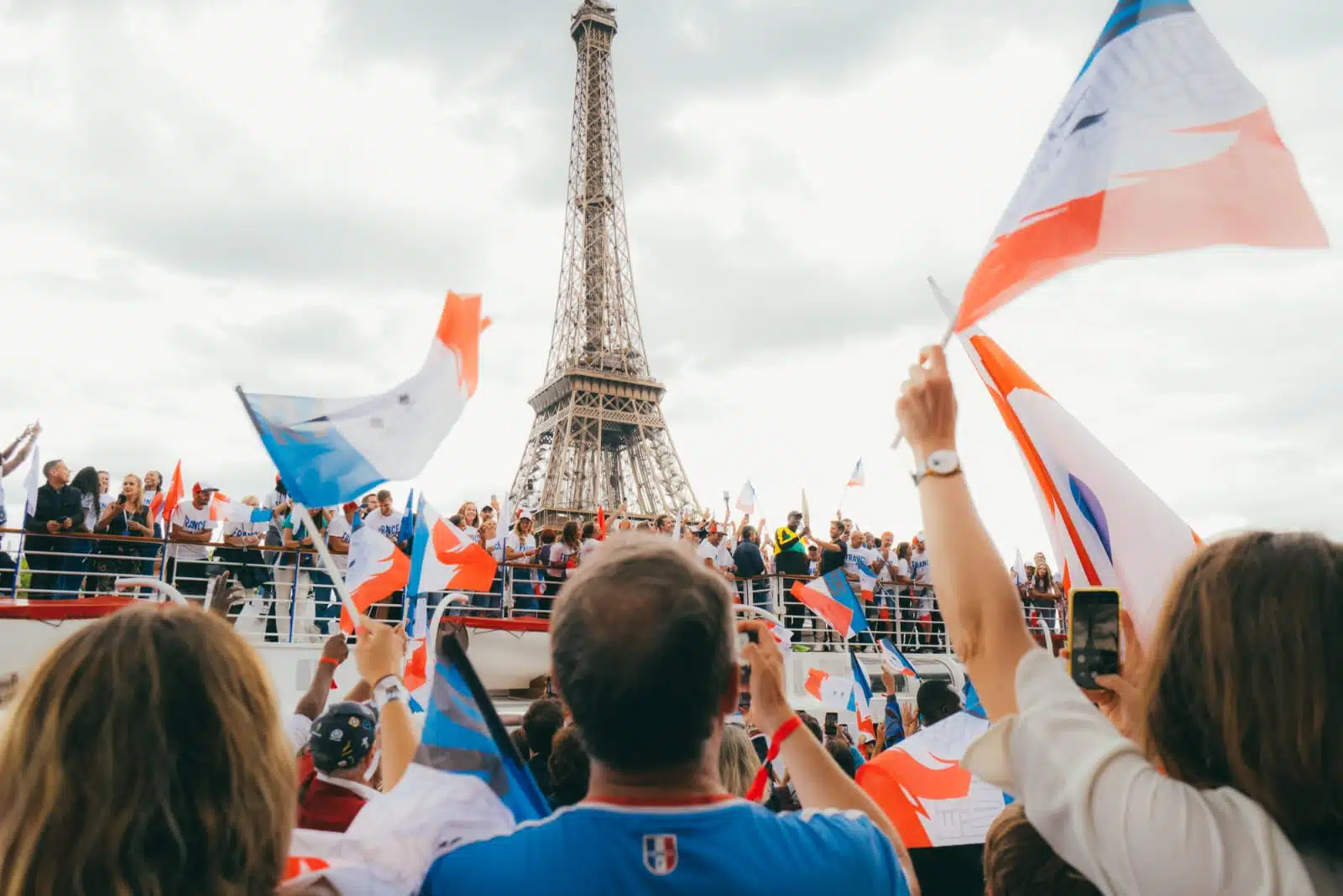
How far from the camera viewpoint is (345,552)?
11203 mm

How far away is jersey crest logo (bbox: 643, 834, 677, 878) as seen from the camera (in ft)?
4.57

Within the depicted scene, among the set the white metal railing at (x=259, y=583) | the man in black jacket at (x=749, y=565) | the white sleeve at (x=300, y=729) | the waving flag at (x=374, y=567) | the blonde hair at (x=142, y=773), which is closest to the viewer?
the blonde hair at (x=142, y=773)

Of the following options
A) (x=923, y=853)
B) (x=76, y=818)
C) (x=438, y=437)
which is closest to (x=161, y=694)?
(x=76, y=818)

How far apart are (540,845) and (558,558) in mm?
11323

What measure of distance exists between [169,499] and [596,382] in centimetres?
3119

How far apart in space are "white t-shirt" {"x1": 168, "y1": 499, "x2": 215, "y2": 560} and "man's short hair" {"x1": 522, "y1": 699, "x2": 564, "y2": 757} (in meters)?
8.33

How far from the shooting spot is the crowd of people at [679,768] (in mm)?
1313

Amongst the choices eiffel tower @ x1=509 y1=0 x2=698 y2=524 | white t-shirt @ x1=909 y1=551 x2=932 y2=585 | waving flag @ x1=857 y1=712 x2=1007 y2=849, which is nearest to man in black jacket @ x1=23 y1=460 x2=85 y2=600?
waving flag @ x1=857 y1=712 x2=1007 y2=849

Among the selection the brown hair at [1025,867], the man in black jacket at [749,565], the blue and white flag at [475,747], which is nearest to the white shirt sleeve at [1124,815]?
the brown hair at [1025,867]

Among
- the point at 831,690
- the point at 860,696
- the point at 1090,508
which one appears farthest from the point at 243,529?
the point at 1090,508

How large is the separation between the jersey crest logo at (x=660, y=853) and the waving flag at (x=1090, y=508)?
1.57 meters

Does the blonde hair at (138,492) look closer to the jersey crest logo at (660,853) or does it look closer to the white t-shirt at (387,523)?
the white t-shirt at (387,523)

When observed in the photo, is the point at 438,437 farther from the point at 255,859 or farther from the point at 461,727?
the point at 255,859

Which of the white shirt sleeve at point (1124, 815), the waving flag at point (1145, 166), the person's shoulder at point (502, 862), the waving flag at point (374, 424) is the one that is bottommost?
the person's shoulder at point (502, 862)
